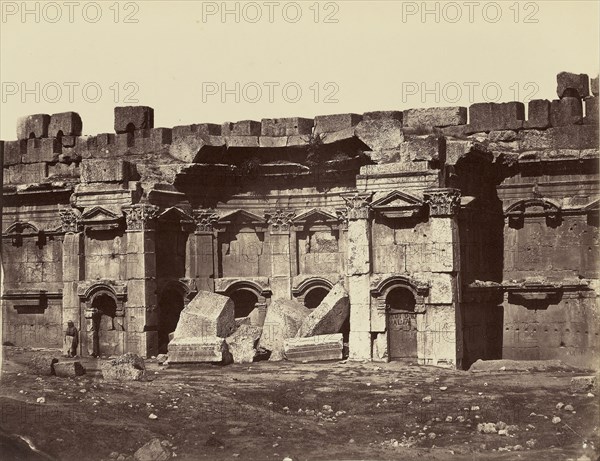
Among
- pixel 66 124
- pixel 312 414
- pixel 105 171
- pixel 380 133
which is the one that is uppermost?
pixel 66 124

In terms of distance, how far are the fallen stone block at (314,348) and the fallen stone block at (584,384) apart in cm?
587

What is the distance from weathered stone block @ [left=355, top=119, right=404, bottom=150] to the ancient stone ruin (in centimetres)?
4

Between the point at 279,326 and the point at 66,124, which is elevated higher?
the point at 66,124

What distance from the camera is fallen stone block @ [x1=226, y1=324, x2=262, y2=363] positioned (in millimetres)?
24484

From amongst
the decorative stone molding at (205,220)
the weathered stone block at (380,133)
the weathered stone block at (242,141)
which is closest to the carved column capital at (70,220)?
the decorative stone molding at (205,220)

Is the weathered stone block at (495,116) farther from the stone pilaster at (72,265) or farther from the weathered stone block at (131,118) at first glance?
the stone pilaster at (72,265)

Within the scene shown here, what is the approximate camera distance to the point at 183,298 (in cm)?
2727

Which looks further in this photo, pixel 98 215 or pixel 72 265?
pixel 72 265

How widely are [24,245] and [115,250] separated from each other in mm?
4924

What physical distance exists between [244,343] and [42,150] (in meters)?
9.12

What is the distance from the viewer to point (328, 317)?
24406mm

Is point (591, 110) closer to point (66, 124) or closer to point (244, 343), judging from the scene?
point (244, 343)

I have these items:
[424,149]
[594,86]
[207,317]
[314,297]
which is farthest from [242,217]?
[594,86]

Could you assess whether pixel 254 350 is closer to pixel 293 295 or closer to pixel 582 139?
pixel 293 295
